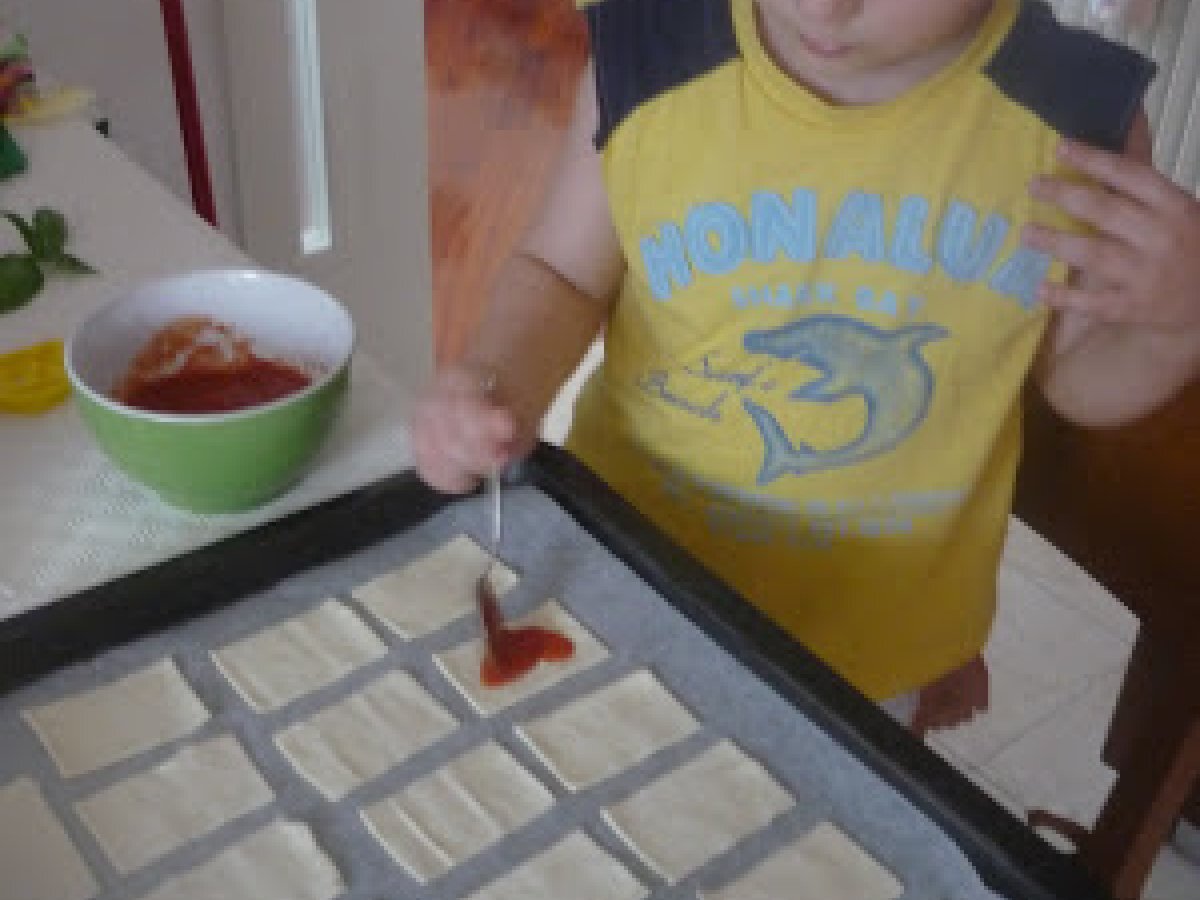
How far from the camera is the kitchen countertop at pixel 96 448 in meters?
0.63

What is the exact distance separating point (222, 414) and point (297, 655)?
0.35ft

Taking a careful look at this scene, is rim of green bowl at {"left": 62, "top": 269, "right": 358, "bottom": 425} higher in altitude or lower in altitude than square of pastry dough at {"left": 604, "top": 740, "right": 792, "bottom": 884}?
higher

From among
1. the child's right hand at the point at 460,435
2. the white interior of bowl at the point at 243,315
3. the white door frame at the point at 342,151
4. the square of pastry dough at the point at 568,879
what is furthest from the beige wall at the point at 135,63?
the square of pastry dough at the point at 568,879

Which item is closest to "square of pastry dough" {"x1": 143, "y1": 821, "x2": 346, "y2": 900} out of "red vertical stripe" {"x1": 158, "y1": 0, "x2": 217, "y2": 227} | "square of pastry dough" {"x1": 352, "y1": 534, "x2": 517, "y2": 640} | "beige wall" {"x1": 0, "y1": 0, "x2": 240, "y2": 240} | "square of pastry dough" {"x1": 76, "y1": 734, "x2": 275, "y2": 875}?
"square of pastry dough" {"x1": 76, "y1": 734, "x2": 275, "y2": 875}

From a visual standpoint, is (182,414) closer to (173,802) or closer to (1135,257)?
(173,802)

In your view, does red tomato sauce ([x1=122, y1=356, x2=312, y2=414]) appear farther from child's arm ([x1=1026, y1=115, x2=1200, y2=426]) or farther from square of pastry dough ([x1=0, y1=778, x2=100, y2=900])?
child's arm ([x1=1026, y1=115, x2=1200, y2=426])

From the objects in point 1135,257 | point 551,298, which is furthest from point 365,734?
point 1135,257

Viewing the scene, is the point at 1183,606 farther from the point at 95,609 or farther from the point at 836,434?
the point at 95,609

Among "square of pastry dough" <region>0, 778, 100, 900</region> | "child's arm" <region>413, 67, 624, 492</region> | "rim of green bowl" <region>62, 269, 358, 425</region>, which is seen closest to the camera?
"square of pastry dough" <region>0, 778, 100, 900</region>

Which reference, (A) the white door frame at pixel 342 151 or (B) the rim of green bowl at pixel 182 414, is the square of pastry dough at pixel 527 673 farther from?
(A) the white door frame at pixel 342 151

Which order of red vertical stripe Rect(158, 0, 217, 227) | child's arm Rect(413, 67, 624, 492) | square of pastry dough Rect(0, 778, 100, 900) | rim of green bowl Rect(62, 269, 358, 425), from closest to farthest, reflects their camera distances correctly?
square of pastry dough Rect(0, 778, 100, 900) < rim of green bowl Rect(62, 269, 358, 425) < child's arm Rect(413, 67, 624, 492) < red vertical stripe Rect(158, 0, 217, 227)

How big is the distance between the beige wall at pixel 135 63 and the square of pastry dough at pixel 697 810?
0.94 metres

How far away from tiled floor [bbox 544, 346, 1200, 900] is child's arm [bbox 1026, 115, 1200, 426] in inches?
26.7

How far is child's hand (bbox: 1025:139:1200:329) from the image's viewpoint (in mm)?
645
